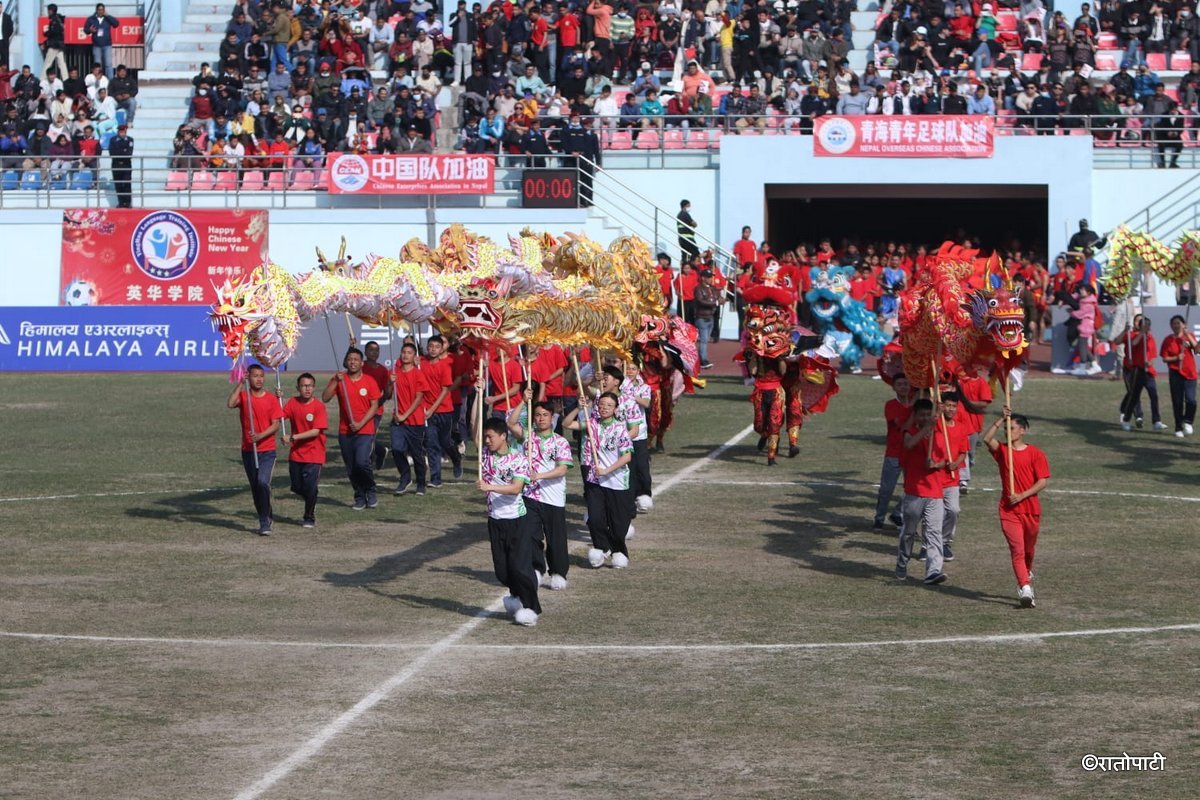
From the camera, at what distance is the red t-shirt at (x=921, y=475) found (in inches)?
586

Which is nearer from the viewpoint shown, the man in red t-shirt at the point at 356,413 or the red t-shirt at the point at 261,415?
the red t-shirt at the point at 261,415

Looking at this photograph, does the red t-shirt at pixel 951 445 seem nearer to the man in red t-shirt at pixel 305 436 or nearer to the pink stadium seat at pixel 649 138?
the man in red t-shirt at pixel 305 436

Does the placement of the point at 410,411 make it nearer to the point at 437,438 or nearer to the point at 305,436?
the point at 437,438

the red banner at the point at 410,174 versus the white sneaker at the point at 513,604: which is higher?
the red banner at the point at 410,174

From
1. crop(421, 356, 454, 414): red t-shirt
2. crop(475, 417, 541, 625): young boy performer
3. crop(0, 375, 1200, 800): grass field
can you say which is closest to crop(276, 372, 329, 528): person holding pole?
Result: crop(0, 375, 1200, 800): grass field

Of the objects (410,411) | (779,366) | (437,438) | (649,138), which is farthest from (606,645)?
(649,138)

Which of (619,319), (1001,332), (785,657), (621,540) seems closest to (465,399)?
(619,319)

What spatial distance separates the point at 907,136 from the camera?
37688mm

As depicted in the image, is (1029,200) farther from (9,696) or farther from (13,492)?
(9,696)

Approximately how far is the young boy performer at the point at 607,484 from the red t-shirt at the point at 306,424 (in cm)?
316

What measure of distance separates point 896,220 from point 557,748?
116 feet

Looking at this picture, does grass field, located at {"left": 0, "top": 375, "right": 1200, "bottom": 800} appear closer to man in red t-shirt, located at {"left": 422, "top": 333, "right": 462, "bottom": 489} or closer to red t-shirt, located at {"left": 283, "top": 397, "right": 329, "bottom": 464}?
man in red t-shirt, located at {"left": 422, "top": 333, "right": 462, "bottom": 489}

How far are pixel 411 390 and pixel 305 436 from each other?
2.26 metres

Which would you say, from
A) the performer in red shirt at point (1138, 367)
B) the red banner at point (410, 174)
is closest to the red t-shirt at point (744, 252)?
the red banner at point (410, 174)
